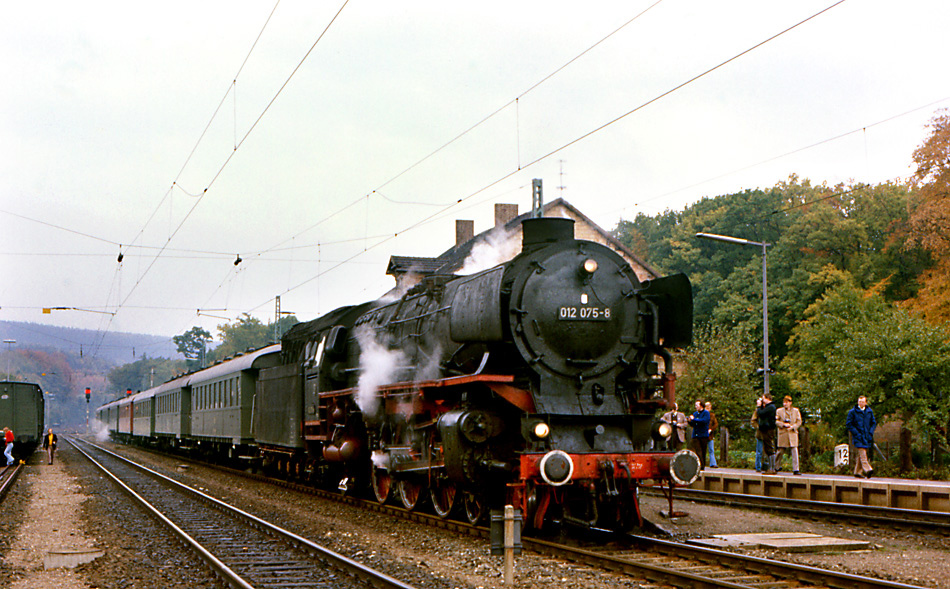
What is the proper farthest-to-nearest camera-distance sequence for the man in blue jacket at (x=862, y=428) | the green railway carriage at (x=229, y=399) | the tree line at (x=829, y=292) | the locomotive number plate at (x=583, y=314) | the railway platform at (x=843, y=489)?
the green railway carriage at (x=229, y=399)
the tree line at (x=829, y=292)
the man in blue jacket at (x=862, y=428)
the railway platform at (x=843, y=489)
the locomotive number plate at (x=583, y=314)

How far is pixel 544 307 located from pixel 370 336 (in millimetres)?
5465

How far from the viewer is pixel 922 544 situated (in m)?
10.1

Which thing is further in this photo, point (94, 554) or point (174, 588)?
point (94, 554)

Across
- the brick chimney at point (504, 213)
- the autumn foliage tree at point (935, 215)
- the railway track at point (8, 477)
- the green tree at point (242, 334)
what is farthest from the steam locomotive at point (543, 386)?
the green tree at point (242, 334)

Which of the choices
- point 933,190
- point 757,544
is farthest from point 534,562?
point 933,190

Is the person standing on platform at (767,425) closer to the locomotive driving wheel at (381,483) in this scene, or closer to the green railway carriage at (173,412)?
the locomotive driving wheel at (381,483)

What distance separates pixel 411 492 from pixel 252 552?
3.60 meters

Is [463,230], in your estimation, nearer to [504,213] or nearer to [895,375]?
[504,213]

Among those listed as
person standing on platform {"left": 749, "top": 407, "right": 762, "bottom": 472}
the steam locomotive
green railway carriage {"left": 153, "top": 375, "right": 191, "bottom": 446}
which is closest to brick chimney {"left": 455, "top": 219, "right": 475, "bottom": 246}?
green railway carriage {"left": 153, "top": 375, "right": 191, "bottom": 446}

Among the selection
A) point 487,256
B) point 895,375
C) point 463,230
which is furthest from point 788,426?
point 463,230

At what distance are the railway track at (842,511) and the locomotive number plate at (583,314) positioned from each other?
15.3ft

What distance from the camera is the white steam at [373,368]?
1370 cm

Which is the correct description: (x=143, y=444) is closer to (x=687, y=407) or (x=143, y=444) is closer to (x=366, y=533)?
(x=687, y=407)

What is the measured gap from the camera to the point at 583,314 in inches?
415
